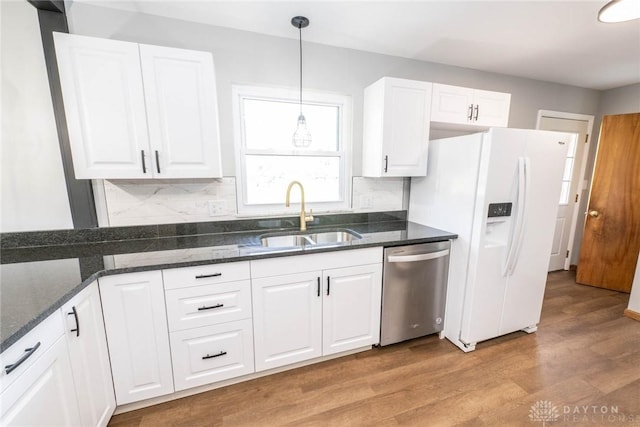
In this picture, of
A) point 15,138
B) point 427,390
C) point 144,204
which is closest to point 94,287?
point 144,204

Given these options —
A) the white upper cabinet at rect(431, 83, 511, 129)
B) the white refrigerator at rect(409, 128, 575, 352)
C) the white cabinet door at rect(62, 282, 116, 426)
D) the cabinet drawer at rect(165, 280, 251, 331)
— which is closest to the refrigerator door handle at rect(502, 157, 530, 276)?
the white refrigerator at rect(409, 128, 575, 352)

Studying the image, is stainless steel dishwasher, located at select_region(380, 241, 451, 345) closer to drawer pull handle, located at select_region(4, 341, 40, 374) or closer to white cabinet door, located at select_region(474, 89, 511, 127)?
white cabinet door, located at select_region(474, 89, 511, 127)

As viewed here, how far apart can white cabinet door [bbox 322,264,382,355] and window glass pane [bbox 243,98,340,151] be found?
3.78ft

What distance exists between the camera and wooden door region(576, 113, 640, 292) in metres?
2.76

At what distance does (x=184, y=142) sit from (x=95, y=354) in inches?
48.4

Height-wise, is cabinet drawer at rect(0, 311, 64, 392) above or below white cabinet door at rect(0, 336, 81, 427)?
above

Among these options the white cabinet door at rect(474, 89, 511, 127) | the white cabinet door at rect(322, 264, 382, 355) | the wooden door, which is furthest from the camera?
the wooden door

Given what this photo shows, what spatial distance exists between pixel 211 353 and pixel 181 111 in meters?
1.49

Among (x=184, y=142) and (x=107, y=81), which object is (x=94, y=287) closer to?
(x=184, y=142)

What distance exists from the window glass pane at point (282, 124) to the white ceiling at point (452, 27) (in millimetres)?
512

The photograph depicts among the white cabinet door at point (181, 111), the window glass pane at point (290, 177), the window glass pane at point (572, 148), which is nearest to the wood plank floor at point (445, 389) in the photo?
the window glass pane at point (290, 177)

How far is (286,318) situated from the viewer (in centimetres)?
170

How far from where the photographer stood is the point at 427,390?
1.67 m

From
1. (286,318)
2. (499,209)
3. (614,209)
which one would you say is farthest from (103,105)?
(614,209)
